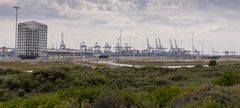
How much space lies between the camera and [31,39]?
180m

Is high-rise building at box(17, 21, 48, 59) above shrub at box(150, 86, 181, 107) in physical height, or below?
above

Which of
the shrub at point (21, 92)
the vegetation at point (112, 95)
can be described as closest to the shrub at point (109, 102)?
the vegetation at point (112, 95)

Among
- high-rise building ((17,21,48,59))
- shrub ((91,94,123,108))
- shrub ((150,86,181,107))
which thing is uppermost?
high-rise building ((17,21,48,59))

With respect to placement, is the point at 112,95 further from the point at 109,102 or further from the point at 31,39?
the point at 31,39

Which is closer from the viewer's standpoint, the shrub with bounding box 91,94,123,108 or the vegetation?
the shrub with bounding box 91,94,123,108

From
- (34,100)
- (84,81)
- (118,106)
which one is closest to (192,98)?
(118,106)

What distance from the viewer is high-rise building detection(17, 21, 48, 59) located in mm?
180125

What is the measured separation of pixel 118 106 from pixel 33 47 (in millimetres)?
177336

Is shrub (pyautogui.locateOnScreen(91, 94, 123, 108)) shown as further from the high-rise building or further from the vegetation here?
the high-rise building

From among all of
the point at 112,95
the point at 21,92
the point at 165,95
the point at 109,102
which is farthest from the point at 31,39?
the point at 109,102

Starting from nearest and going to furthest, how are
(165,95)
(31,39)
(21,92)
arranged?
(165,95), (21,92), (31,39)

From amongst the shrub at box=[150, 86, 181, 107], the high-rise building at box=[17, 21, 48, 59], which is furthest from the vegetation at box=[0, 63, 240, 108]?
the high-rise building at box=[17, 21, 48, 59]

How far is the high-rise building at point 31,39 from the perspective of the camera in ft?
591

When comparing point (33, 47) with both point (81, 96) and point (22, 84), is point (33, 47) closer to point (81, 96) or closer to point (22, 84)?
point (22, 84)
